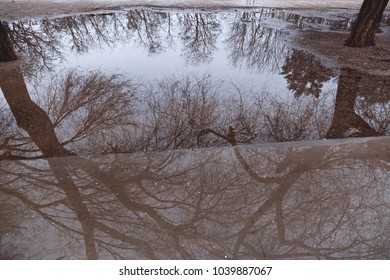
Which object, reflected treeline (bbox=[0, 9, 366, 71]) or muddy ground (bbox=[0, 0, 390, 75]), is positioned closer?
muddy ground (bbox=[0, 0, 390, 75])

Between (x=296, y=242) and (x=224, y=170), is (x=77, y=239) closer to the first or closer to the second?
(x=224, y=170)

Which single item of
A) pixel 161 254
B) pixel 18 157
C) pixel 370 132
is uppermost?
pixel 370 132

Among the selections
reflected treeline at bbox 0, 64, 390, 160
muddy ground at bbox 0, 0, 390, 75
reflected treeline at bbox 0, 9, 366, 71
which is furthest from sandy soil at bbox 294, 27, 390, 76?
reflected treeline at bbox 0, 9, 366, 71

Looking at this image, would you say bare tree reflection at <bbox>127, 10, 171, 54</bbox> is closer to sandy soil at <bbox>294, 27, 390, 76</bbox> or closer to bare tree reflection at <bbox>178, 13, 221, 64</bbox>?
bare tree reflection at <bbox>178, 13, 221, 64</bbox>

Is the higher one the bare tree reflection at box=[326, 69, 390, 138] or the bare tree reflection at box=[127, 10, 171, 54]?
the bare tree reflection at box=[127, 10, 171, 54]

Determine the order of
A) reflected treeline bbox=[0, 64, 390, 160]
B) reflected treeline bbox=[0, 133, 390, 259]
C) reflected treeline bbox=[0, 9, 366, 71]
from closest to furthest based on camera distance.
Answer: reflected treeline bbox=[0, 133, 390, 259]
reflected treeline bbox=[0, 64, 390, 160]
reflected treeline bbox=[0, 9, 366, 71]

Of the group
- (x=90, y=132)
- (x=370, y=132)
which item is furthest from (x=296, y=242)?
(x=90, y=132)
